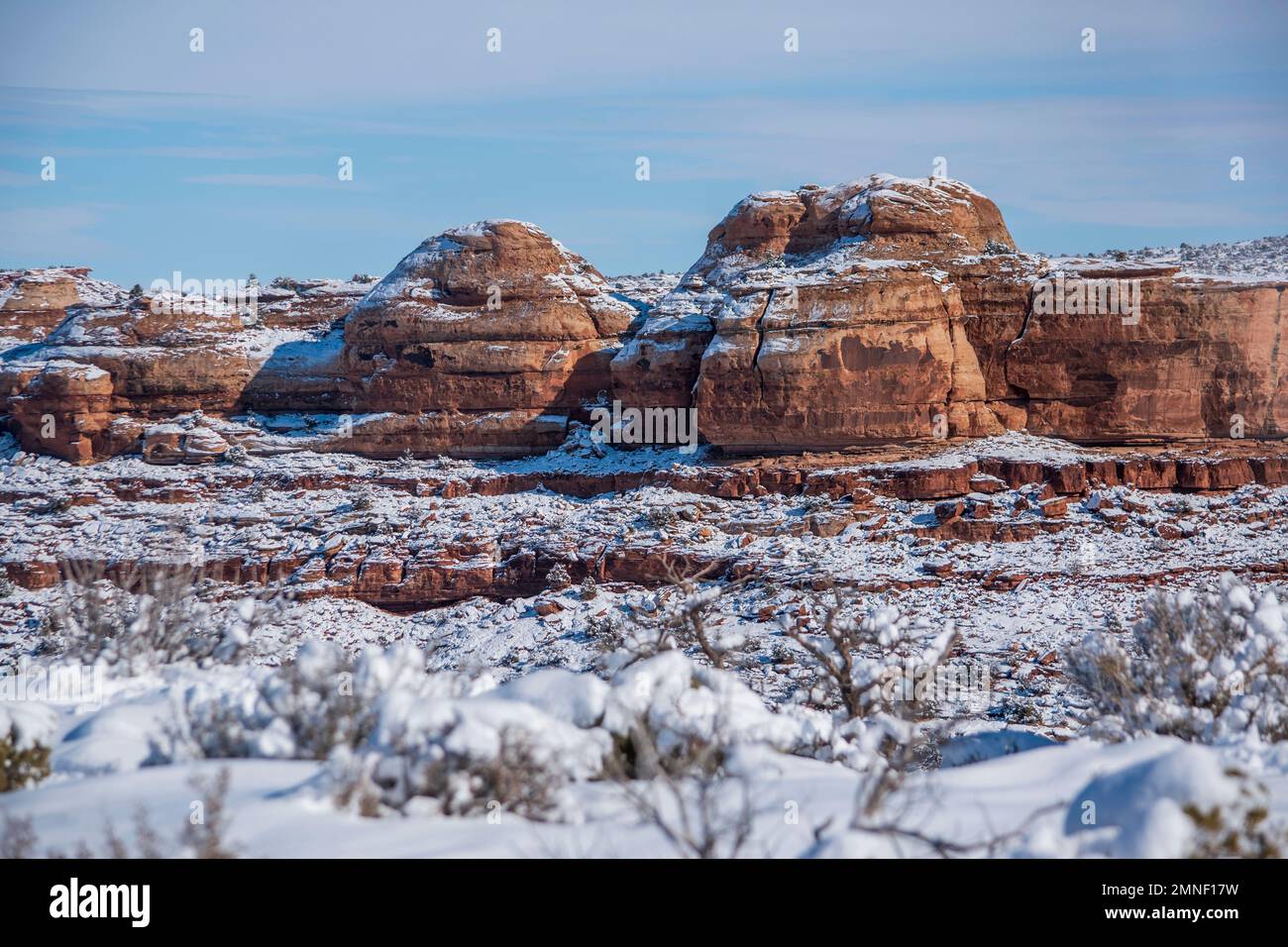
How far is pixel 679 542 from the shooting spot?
29438 millimetres

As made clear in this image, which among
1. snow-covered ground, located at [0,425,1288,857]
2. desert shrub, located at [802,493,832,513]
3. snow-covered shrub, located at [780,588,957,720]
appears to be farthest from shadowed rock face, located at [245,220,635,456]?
snow-covered shrub, located at [780,588,957,720]

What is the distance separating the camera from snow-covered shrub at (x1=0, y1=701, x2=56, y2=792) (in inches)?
292

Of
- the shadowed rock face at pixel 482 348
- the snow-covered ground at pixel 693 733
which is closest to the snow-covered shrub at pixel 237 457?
the shadowed rock face at pixel 482 348

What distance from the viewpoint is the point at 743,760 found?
6473mm

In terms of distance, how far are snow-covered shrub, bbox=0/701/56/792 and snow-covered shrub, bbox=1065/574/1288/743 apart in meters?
8.83

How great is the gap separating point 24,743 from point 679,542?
22.4 metres

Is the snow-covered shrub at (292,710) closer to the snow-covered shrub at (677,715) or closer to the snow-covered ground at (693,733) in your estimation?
the snow-covered ground at (693,733)

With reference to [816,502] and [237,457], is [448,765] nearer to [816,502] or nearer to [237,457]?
[816,502]

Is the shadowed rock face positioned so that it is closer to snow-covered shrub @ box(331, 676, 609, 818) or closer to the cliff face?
the cliff face

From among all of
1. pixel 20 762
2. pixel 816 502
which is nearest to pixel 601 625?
pixel 816 502

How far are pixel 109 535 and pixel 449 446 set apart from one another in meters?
11.2

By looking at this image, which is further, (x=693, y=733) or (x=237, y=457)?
(x=237, y=457)

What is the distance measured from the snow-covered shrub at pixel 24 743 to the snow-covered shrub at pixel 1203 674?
8.83 m

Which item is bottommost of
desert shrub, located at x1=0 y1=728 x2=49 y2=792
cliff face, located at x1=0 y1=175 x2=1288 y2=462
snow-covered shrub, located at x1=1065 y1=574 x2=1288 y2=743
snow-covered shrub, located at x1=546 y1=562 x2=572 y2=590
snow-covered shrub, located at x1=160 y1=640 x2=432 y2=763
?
snow-covered shrub, located at x1=546 y1=562 x2=572 y2=590
